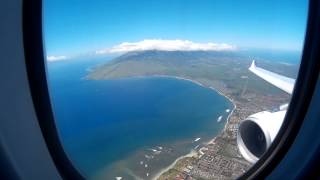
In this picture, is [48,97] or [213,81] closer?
[48,97]

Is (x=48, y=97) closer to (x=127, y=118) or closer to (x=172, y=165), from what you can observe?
(x=127, y=118)

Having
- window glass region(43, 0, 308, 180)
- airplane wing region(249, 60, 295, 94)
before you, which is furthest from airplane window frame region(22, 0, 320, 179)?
airplane wing region(249, 60, 295, 94)

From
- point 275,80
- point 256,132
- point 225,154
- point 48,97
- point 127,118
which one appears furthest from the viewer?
point 275,80

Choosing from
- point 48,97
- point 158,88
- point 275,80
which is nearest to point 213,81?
point 158,88

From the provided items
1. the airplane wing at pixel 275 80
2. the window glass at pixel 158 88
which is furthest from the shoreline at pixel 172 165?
the airplane wing at pixel 275 80

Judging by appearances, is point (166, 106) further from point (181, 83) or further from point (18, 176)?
point (18, 176)

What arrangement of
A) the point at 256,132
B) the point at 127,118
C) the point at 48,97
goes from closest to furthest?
the point at 48,97 < the point at 127,118 < the point at 256,132

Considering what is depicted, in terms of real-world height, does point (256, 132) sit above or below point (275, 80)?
below
